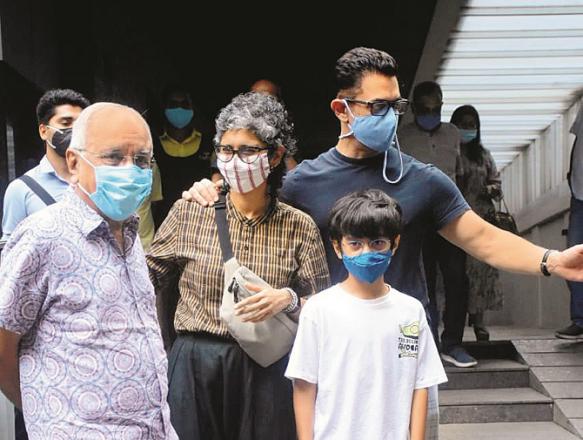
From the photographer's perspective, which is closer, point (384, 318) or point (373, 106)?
point (384, 318)

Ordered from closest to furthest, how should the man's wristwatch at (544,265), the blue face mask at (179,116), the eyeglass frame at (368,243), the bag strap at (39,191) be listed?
1. the eyeglass frame at (368,243)
2. the man's wristwatch at (544,265)
3. the bag strap at (39,191)
4. the blue face mask at (179,116)

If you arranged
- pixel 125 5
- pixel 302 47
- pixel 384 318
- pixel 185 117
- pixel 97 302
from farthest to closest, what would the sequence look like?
pixel 302 47
pixel 125 5
pixel 185 117
pixel 384 318
pixel 97 302

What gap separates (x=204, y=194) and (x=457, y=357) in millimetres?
4117

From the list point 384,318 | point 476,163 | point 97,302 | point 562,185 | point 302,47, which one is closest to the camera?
point 97,302

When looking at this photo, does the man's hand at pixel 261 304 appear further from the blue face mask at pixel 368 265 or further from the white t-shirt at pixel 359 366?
the blue face mask at pixel 368 265

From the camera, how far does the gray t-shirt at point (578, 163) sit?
6.11m

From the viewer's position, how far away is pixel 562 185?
31.8 feet

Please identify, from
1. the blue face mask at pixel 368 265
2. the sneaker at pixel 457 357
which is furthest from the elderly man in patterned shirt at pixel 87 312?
the sneaker at pixel 457 357

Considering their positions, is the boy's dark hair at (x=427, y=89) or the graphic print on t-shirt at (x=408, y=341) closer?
the graphic print on t-shirt at (x=408, y=341)

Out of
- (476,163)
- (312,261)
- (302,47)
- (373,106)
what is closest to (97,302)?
(312,261)

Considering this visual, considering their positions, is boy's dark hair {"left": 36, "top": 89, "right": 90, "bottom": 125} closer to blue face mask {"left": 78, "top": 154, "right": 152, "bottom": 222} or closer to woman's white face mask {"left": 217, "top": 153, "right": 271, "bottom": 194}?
woman's white face mask {"left": 217, "top": 153, "right": 271, "bottom": 194}

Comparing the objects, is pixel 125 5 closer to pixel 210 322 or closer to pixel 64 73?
pixel 64 73

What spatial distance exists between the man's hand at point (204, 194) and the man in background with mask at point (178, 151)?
7.14ft

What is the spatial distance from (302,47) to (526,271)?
839cm
